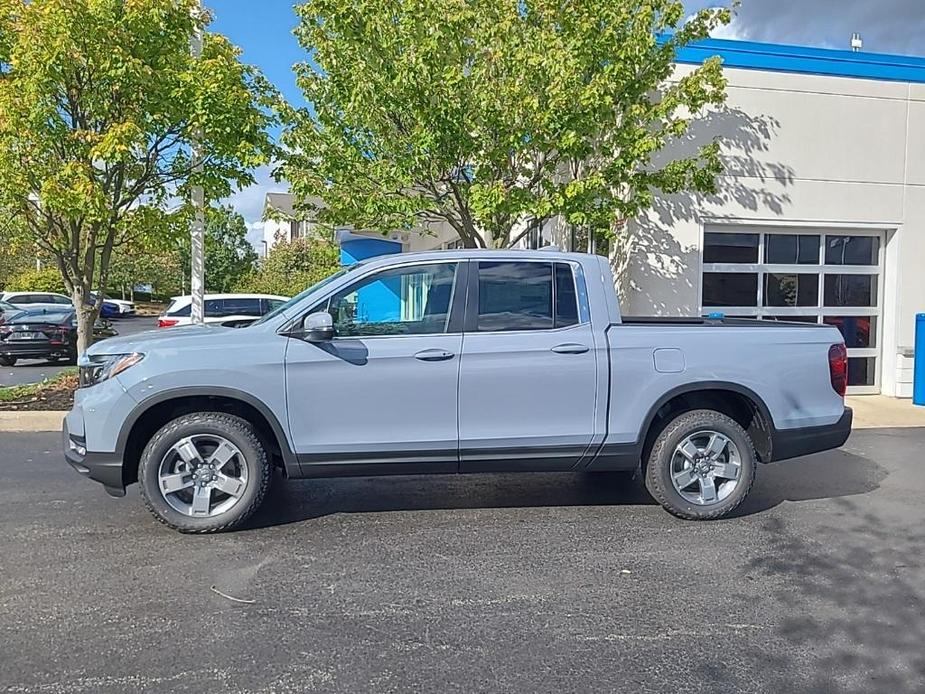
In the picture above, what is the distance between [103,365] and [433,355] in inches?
88.3

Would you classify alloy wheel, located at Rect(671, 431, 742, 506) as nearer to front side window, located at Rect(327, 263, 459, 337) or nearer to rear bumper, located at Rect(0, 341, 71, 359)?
front side window, located at Rect(327, 263, 459, 337)

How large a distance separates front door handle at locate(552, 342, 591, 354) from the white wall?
248 inches

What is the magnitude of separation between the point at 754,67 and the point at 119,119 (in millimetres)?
8928

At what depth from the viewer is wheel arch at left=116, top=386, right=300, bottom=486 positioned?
5.25 meters

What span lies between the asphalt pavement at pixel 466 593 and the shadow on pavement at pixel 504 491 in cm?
4

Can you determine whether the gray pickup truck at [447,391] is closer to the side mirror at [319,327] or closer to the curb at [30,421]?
the side mirror at [319,327]

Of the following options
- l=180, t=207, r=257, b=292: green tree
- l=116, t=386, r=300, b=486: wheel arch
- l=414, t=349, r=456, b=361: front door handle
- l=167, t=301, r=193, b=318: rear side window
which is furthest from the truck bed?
l=180, t=207, r=257, b=292: green tree

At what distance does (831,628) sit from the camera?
4.01 metres

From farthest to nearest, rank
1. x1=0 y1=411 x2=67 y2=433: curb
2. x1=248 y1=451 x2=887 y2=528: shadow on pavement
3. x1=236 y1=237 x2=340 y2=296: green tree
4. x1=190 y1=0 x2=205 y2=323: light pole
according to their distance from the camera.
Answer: x1=236 y1=237 x2=340 y2=296: green tree < x1=190 y1=0 x2=205 y2=323: light pole < x1=0 y1=411 x2=67 y2=433: curb < x1=248 y1=451 x2=887 y2=528: shadow on pavement

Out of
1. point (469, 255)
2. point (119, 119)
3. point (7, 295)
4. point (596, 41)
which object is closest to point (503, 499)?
point (469, 255)

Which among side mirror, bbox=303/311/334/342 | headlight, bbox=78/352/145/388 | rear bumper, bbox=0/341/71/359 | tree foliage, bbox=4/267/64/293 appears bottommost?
rear bumper, bbox=0/341/71/359

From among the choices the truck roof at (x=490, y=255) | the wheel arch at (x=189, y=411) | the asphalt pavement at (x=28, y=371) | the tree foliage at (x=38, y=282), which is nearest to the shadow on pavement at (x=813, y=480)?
the truck roof at (x=490, y=255)

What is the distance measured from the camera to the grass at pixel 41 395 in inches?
424

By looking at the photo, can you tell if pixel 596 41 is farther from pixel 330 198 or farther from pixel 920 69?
pixel 920 69
